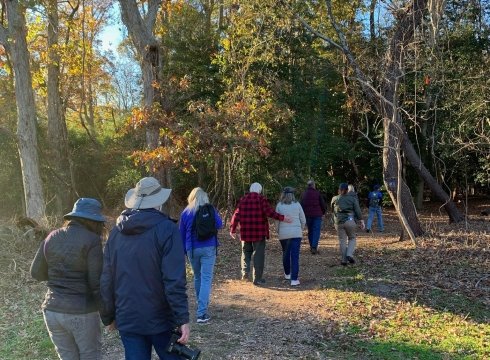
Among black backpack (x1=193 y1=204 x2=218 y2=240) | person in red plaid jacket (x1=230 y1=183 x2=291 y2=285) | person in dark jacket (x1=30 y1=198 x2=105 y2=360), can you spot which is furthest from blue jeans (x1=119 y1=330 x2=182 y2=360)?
person in red plaid jacket (x1=230 y1=183 x2=291 y2=285)

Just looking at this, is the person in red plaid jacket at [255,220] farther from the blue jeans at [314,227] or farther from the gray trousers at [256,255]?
the blue jeans at [314,227]

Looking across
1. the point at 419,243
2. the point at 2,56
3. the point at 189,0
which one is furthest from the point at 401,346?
the point at 2,56

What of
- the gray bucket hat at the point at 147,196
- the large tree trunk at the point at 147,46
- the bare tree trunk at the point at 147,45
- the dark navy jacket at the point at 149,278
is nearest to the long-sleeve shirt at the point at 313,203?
the large tree trunk at the point at 147,46

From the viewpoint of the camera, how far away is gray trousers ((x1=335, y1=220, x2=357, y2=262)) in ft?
31.8

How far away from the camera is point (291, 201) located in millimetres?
8453

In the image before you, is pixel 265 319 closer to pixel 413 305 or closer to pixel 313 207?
pixel 413 305

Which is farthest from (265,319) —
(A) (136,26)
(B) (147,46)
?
(A) (136,26)

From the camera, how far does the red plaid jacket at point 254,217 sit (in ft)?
26.9

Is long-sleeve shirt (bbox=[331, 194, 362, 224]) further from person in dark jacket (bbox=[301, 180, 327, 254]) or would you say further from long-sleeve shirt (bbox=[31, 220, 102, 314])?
long-sleeve shirt (bbox=[31, 220, 102, 314])

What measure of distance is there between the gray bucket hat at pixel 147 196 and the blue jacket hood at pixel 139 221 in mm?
84

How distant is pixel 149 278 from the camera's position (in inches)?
130

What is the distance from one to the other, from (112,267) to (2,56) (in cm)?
1963

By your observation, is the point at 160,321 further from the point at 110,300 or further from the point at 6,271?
the point at 6,271

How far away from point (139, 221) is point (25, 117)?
9987 mm
